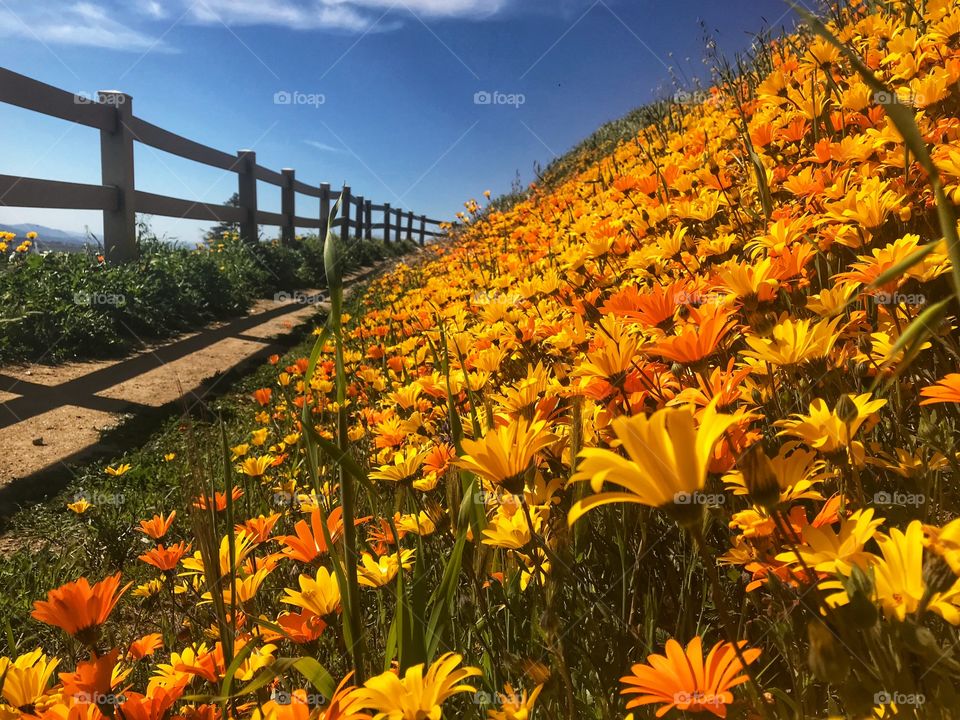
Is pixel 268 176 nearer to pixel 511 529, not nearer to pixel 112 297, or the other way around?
pixel 112 297

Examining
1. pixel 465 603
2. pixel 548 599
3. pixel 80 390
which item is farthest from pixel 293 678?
pixel 80 390

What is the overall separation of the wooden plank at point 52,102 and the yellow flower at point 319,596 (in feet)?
20.1

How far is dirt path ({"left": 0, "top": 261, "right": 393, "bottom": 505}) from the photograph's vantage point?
3.23m

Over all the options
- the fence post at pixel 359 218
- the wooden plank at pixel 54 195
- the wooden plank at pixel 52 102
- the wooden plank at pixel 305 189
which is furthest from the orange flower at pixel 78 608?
the fence post at pixel 359 218

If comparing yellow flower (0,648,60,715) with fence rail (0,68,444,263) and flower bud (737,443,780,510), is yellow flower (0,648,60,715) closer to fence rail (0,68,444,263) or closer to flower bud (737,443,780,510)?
flower bud (737,443,780,510)

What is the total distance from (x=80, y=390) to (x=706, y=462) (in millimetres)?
4646

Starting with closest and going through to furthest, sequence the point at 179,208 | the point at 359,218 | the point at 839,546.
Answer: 1. the point at 839,546
2. the point at 179,208
3. the point at 359,218

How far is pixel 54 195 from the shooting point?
5.54 m

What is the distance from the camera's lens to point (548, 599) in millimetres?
666

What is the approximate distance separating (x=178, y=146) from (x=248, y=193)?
8.21ft

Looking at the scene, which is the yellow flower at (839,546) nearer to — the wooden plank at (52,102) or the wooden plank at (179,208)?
the wooden plank at (52,102)

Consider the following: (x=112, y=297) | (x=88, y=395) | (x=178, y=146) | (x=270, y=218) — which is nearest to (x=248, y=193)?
(x=270, y=218)

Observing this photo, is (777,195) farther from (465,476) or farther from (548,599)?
(548,599)

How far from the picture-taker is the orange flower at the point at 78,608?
0.84 m
